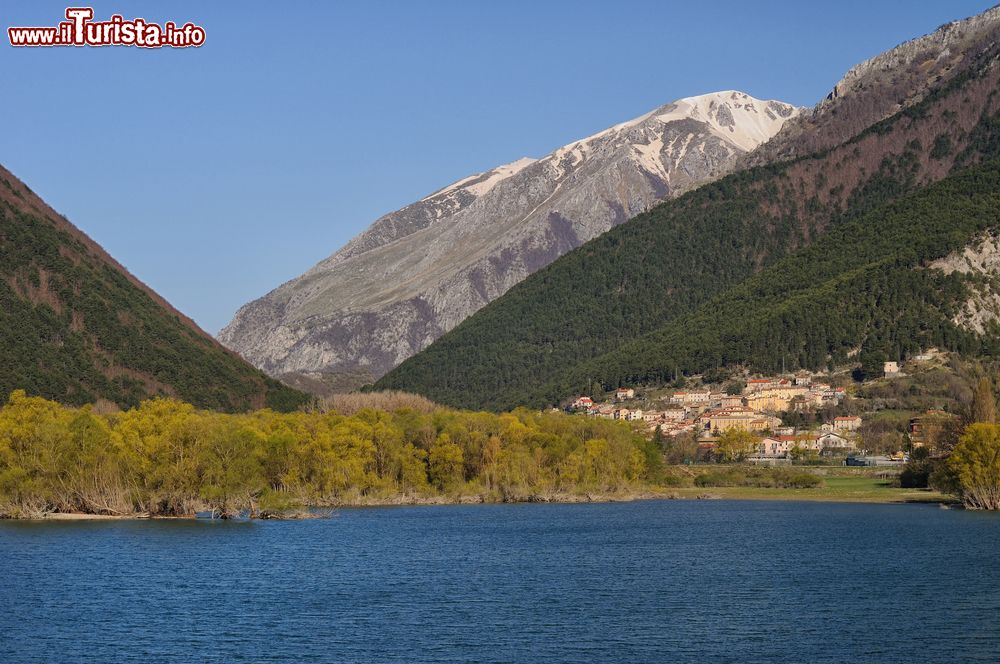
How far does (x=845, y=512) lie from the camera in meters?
138

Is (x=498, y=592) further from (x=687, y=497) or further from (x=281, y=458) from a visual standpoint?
(x=687, y=497)

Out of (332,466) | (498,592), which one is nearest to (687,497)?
(332,466)

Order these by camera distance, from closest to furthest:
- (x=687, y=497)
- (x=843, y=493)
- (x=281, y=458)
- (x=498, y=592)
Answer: (x=498, y=592) → (x=281, y=458) → (x=843, y=493) → (x=687, y=497)

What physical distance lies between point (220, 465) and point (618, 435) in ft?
196

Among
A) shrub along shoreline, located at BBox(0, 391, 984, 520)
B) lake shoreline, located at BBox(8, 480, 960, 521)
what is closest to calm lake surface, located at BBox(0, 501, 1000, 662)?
shrub along shoreline, located at BBox(0, 391, 984, 520)

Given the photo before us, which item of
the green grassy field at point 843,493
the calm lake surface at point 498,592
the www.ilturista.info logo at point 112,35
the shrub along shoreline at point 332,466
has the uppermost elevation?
the www.ilturista.info logo at point 112,35

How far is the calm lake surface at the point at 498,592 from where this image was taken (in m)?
60.0

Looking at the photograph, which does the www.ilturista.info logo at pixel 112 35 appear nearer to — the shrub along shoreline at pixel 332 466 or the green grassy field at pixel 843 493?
the shrub along shoreline at pixel 332 466

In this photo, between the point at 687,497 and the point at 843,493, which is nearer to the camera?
the point at 843,493

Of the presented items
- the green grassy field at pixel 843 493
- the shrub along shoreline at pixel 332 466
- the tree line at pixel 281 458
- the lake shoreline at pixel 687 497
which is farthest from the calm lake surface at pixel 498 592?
the green grassy field at pixel 843 493

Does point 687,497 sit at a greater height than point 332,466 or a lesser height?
lesser

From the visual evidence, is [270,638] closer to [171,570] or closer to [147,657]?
[147,657]

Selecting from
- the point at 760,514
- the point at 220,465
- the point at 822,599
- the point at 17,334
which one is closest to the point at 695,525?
the point at 760,514

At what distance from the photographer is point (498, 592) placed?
76.2m
